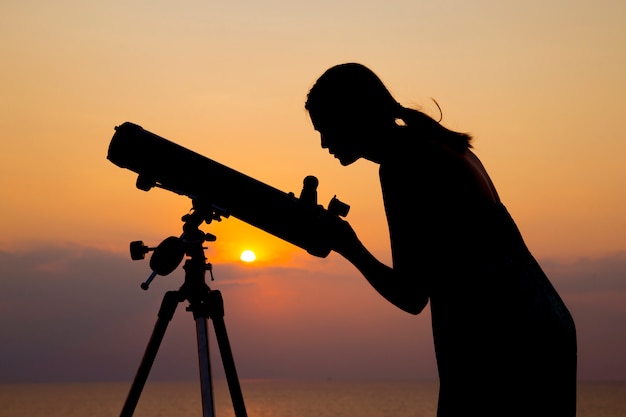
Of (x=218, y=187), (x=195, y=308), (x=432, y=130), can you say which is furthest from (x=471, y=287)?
(x=218, y=187)

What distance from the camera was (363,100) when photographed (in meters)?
3.46

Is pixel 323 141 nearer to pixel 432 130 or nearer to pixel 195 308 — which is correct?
pixel 432 130

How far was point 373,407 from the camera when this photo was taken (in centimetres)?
11038

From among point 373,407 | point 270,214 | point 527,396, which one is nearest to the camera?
point 527,396

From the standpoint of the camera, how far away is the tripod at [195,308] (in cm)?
477

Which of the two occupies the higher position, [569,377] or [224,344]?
[224,344]

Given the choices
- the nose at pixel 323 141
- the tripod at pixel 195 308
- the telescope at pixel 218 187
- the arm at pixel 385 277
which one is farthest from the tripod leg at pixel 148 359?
the nose at pixel 323 141

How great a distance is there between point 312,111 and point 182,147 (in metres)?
2.00

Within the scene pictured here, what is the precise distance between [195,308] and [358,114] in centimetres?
192

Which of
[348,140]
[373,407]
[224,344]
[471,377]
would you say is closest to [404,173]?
[348,140]

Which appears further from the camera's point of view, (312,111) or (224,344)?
(224,344)

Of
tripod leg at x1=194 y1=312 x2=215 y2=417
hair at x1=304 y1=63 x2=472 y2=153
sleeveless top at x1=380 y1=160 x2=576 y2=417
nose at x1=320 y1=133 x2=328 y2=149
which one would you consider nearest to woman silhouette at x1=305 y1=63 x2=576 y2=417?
sleeveless top at x1=380 y1=160 x2=576 y2=417

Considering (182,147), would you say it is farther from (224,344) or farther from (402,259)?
(402,259)

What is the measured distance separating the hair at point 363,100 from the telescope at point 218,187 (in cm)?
67
